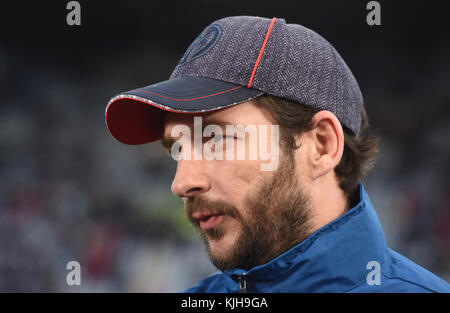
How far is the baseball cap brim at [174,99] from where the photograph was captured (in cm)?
95

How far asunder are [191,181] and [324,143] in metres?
0.33

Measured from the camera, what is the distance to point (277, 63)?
998mm

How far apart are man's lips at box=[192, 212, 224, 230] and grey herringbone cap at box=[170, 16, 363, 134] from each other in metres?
0.30

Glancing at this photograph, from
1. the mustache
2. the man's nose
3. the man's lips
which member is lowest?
the man's lips

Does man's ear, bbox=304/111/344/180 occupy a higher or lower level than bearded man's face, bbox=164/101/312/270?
higher

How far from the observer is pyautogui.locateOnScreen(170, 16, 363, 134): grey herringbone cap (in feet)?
3.25

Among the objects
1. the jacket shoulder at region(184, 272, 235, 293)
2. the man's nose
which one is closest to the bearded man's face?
the man's nose

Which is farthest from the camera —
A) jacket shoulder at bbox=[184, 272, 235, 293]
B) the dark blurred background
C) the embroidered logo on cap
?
the dark blurred background

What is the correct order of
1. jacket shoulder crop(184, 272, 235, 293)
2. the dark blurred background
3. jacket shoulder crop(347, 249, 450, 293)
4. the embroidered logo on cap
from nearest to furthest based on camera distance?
jacket shoulder crop(347, 249, 450, 293), the embroidered logo on cap, jacket shoulder crop(184, 272, 235, 293), the dark blurred background

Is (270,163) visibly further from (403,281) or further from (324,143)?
(403,281)

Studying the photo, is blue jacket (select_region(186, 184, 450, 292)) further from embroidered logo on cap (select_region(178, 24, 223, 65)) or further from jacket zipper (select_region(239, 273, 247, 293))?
embroidered logo on cap (select_region(178, 24, 223, 65))

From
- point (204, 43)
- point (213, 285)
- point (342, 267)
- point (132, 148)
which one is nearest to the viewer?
point (342, 267)

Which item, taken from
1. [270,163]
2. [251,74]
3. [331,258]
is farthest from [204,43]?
[331,258]
